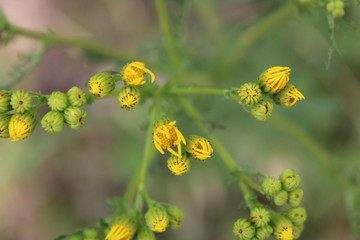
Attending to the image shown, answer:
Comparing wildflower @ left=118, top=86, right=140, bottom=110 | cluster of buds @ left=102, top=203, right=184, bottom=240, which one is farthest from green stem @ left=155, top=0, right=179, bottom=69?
cluster of buds @ left=102, top=203, right=184, bottom=240

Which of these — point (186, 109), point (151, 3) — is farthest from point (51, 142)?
point (186, 109)

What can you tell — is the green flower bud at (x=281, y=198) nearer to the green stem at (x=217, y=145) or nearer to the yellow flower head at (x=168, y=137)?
the green stem at (x=217, y=145)

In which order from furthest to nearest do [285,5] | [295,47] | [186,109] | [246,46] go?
1. [295,47]
2. [246,46]
3. [285,5]
4. [186,109]

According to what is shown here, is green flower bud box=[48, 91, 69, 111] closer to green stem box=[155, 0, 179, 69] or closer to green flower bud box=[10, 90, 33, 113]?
green flower bud box=[10, 90, 33, 113]

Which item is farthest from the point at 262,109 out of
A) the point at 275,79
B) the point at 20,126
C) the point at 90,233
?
the point at 20,126

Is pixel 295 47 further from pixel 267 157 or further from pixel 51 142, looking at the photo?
pixel 51 142

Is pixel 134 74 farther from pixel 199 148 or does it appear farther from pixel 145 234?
pixel 145 234
